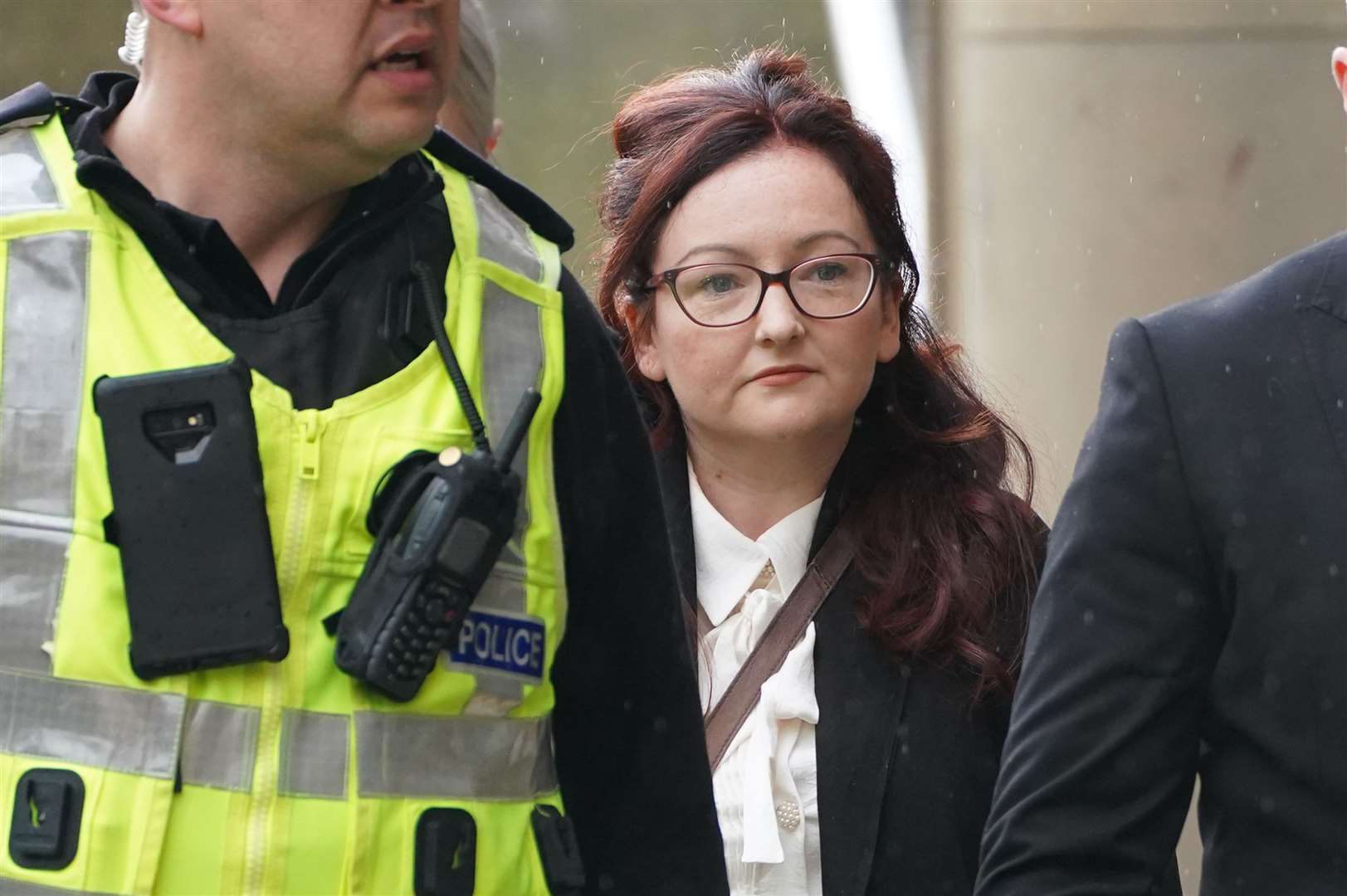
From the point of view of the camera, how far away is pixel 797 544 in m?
3.96

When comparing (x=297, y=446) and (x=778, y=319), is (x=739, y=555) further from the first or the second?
(x=297, y=446)

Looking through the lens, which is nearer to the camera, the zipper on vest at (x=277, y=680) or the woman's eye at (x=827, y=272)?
the zipper on vest at (x=277, y=680)

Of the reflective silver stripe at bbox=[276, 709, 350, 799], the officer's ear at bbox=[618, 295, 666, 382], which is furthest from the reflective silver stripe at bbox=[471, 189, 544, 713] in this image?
the officer's ear at bbox=[618, 295, 666, 382]

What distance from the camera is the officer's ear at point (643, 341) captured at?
4094mm

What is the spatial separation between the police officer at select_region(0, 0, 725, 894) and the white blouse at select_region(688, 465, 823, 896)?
951 mm

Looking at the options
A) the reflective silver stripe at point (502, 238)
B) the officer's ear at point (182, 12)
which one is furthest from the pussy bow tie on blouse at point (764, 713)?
the officer's ear at point (182, 12)

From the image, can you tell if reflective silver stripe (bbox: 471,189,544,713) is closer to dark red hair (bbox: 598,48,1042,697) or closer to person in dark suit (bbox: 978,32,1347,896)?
person in dark suit (bbox: 978,32,1347,896)

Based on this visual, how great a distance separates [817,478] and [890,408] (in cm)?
23

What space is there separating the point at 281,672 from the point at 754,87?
222 centimetres

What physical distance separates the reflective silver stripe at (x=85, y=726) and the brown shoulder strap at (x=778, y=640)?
161 cm

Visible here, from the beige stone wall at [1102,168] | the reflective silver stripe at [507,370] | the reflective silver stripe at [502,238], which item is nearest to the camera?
the reflective silver stripe at [507,370]

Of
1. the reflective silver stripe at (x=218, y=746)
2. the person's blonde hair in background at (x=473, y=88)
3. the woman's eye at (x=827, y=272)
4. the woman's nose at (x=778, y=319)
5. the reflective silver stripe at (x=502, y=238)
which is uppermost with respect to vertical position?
the person's blonde hair in background at (x=473, y=88)

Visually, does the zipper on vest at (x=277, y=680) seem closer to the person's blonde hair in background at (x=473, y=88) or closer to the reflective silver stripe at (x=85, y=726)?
the reflective silver stripe at (x=85, y=726)

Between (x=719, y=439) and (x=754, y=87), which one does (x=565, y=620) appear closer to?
(x=719, y=439)
